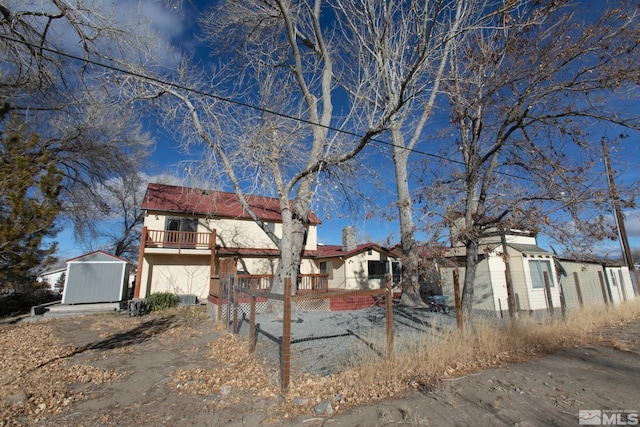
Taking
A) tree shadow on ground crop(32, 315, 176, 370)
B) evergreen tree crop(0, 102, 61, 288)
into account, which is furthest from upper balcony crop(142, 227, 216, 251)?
evergreen tree crop(0, 102, 61, 288)

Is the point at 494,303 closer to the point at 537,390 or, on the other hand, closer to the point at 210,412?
the point at 537,390

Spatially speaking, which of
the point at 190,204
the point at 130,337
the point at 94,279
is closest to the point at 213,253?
the point at 190,204

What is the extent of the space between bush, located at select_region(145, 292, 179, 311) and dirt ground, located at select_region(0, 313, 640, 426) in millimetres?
7317

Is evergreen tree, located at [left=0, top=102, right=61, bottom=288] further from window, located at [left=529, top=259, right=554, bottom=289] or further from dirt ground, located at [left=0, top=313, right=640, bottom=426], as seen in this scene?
window, located at [left=529, top=259, right=554, bottom=289]

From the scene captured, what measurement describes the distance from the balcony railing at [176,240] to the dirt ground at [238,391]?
964cm

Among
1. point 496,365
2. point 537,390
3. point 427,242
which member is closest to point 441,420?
point 537,390

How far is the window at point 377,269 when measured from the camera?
19766 millimetres

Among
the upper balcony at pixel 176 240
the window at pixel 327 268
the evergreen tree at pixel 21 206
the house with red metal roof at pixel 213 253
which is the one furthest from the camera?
the window at pixel 327 268

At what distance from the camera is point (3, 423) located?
361 cm

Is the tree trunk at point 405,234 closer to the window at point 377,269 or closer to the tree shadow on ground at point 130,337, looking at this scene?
the window at point 377,269

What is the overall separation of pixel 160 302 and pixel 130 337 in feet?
21.1

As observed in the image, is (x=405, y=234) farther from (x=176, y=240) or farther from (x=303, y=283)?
(x=176, y=240)

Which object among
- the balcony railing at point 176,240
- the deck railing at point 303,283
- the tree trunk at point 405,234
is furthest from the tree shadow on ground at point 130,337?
the tree trunk at point 405,234

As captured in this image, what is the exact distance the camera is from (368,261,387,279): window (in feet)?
64.8
